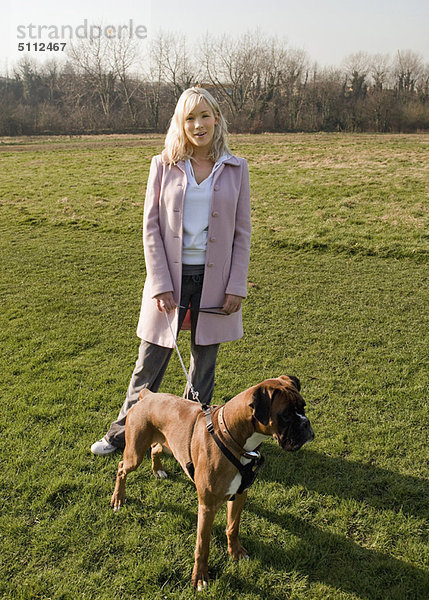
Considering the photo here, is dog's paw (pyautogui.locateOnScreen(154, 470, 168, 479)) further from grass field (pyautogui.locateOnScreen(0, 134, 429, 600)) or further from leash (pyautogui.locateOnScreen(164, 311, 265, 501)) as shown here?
leash (pyautogui.locateOnScreen(164, 311, 265, 501))

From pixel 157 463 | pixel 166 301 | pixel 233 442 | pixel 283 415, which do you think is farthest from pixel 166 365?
pixel 283 415

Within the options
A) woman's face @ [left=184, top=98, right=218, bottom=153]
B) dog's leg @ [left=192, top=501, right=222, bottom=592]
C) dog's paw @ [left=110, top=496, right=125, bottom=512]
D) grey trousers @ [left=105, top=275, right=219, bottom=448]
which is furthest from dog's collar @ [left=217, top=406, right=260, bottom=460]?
woman's face @ [left=184, top=98, right=218, bottom=153]

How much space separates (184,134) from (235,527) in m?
2.55

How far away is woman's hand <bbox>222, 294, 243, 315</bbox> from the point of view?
3222 millimetres

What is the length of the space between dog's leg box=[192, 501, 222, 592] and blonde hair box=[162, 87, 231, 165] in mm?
2219

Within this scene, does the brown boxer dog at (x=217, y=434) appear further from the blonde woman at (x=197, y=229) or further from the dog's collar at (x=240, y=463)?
the blonde woman at (x=197, y=229)

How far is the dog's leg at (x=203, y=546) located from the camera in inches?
103

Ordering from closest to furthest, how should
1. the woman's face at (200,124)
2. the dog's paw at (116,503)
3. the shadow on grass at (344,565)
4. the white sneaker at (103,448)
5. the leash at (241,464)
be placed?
1. the leash at (241,464)
2. the shadow on grass at (344,565)
3. the woman's face at (200,124)
4. the dog's paw at (116,503)
5. the white sneaker at (103,448)

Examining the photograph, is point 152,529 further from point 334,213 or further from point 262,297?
point 334,213

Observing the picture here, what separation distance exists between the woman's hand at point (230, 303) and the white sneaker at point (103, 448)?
4.94ft

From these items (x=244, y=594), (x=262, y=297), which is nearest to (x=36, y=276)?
(x=262, y=297)

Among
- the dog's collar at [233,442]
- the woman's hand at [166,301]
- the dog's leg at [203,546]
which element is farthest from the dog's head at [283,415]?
the woman's hand at [166,301]

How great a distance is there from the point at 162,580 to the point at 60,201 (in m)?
14.0

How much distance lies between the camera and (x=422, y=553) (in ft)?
9.40
